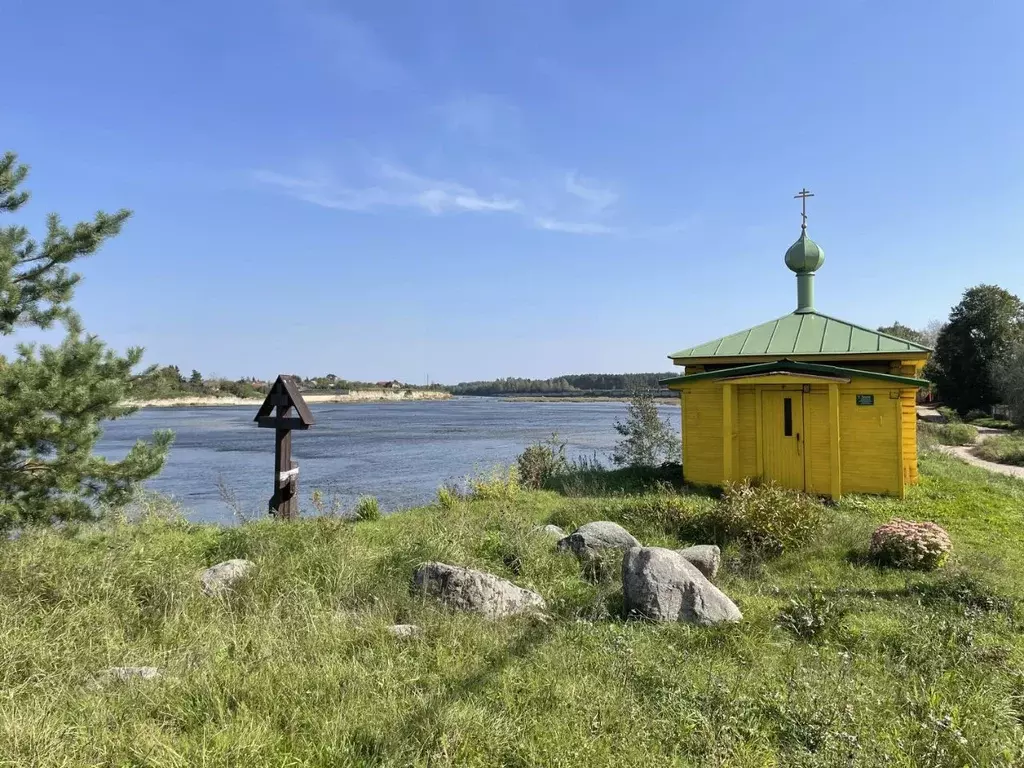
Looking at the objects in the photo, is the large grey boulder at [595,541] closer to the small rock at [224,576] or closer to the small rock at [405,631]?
the small rock at [405,631]

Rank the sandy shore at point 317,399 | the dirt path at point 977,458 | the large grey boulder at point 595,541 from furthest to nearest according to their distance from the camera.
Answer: the sandy shore at point 317,399, the dirt path at point 977,458, the large grey boulder at point 595,541

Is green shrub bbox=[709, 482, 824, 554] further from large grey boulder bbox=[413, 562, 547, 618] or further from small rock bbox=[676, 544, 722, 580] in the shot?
large grey boulder bbox=[413, 562, 547, 618]

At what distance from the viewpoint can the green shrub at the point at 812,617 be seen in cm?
486

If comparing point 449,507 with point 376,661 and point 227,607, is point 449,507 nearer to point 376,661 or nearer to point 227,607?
point 227,607

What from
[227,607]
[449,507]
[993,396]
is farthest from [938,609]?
[993,396]

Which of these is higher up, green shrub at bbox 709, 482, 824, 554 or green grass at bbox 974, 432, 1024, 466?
green shrub at bbox 709, 482, 824, 554

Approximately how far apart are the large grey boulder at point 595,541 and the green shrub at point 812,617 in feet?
6.99

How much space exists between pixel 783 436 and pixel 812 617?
6791 millimetres

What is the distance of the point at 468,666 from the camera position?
4047mm

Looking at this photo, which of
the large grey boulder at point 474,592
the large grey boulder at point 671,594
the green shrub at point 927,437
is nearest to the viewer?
the large grey boulder at point 671,594

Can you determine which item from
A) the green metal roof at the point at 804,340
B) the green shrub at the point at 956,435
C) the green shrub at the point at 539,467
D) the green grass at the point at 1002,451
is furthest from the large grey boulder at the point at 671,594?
the green shrub at the point at 956,435

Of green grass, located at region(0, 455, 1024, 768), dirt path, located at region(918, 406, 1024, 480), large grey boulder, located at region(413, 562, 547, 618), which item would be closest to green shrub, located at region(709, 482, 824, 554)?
green grass, located at region(0, 455, 1024, 768)

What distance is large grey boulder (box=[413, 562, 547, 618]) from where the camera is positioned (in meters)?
5.21

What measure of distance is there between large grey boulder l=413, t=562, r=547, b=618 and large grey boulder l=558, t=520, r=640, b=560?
154 centimetres
